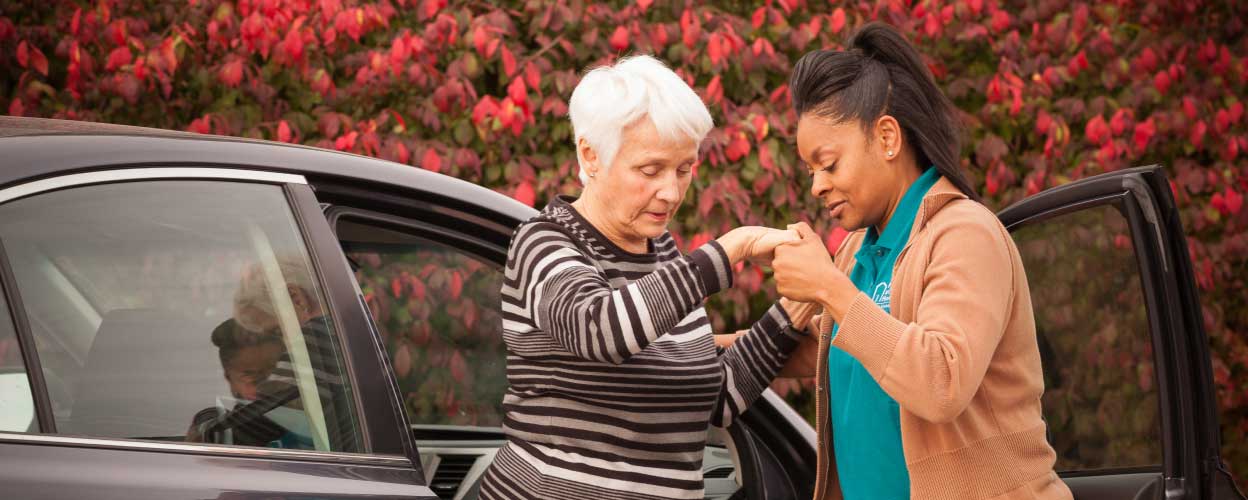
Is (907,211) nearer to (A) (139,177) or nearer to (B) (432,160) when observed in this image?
(A) (139,177)

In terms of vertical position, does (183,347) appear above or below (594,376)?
above

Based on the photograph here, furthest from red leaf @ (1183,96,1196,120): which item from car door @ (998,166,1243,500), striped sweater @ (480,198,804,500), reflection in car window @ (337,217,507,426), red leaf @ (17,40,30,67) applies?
red leaf @ (17,40,30,67)

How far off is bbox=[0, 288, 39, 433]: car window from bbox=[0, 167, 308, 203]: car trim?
0.50ft

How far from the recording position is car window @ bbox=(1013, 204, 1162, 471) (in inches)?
103

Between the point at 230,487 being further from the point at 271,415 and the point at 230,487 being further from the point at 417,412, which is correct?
the point at 417,412

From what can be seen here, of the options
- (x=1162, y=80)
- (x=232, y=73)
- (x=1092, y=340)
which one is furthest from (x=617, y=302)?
(x=1162, y=80)

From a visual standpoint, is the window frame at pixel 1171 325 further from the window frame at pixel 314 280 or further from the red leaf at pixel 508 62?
the red leaf at pixel 508 62

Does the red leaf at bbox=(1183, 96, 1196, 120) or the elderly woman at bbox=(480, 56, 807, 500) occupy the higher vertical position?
the red leaf at bbox=(1183, 96, 1196, 120)

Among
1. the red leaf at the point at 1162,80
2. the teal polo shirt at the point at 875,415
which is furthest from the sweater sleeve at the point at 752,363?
the red leaf at the point at 1162,80

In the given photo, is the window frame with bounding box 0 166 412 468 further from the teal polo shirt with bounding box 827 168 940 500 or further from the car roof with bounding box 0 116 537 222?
the teal polo shirt with bounding box 827 168 940 500

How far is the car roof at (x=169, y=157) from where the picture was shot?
1709 mm

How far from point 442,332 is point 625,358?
2478mm

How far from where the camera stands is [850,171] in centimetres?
211

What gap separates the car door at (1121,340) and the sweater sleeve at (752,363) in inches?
20.2
